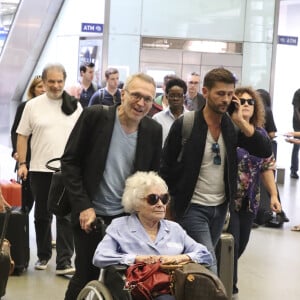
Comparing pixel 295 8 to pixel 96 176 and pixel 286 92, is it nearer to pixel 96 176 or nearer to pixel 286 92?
pixel 286 92

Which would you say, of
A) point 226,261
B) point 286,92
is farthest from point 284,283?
point 286,92

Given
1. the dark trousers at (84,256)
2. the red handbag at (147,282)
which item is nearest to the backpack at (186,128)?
the dark trousers at (84,256)

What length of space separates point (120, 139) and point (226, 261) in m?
1.15

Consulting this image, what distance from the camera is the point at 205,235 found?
148 inches

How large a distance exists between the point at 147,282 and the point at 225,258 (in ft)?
3.75

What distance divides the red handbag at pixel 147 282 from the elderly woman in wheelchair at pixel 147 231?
122mm

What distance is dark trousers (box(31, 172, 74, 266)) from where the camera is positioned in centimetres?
538

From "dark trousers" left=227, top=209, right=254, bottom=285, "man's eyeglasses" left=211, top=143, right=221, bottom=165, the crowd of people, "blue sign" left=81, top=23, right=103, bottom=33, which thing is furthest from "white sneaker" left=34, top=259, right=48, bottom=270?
"blue sign" left=81, top=23, right=103, bottom=33

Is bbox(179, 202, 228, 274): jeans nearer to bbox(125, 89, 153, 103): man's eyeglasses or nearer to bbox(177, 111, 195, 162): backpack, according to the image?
bbox(177, 111, 195, 162): backpack

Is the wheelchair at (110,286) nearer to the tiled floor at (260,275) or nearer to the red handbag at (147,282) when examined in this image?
the red handbag at (147,282)

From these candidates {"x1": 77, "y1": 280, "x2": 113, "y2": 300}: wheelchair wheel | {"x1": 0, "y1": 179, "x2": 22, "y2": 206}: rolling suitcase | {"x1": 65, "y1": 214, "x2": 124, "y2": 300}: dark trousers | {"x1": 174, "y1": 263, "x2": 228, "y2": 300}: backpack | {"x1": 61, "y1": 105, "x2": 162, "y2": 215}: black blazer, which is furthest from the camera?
{"x1": 0, "y1": 179, "x2": 22, "y2": 206}: rolling suitcase

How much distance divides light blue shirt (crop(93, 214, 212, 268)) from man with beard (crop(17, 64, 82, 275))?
1918 mm

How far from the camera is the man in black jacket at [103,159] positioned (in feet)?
11.5

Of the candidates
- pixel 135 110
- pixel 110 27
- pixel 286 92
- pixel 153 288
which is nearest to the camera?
pixel 153 288
